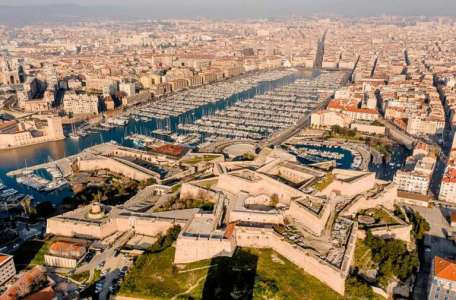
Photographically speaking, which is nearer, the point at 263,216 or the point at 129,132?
the point at 263,216

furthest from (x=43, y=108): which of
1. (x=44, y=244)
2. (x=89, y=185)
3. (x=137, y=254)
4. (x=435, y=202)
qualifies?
(x=435, y=202)


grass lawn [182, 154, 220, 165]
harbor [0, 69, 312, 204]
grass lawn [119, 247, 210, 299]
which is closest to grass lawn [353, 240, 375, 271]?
grass lawn [119, 247, 210, 299]

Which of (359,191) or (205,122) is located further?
(205,122)

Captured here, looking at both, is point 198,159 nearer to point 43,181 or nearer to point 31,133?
point 43,181

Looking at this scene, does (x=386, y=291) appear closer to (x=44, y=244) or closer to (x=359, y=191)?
(x=359, y=191)

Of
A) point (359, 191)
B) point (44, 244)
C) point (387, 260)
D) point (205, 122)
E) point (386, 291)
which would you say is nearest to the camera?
point (386, 291)

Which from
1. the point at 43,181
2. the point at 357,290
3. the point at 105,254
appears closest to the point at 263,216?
the point at 357,290

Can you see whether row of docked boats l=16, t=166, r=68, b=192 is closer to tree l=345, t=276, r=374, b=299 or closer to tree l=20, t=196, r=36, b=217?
tree l=20, t=196, r=36, b=217
